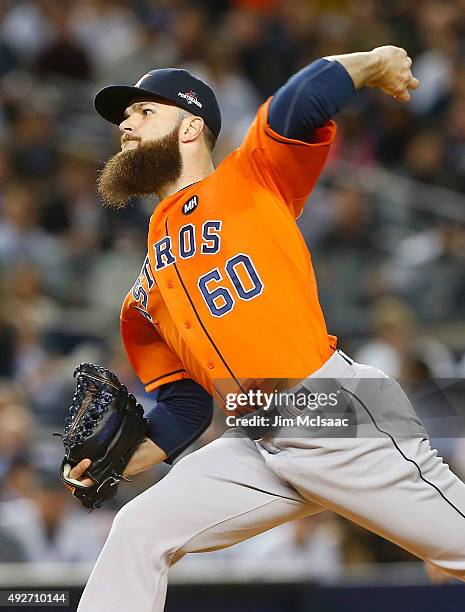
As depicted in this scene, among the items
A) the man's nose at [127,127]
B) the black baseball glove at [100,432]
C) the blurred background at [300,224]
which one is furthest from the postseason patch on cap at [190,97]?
the blurred background at [300,224]

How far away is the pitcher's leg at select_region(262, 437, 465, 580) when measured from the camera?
115 inches

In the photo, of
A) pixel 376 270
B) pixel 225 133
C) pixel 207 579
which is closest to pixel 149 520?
pixel 207 579

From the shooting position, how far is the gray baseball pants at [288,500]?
2.93m

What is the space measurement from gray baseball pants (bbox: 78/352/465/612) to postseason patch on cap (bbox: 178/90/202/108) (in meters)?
0.83

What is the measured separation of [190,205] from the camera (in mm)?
3146

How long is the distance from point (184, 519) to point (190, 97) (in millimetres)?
1179

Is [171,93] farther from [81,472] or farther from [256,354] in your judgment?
[81,472]

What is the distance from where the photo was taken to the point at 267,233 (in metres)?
3.04

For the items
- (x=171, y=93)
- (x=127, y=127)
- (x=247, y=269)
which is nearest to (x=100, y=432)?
(x=247, y=269)

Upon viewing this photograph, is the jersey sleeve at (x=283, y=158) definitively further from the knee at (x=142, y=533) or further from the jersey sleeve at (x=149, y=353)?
the knee at (x=142, y=533)

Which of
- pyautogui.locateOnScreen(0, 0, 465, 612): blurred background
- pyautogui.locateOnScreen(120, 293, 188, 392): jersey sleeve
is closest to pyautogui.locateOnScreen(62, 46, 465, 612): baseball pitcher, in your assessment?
pyautogui.locateOnScreen(120, 293, 188, 392): jersey sleeve

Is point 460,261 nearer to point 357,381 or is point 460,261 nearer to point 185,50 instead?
point 185,50

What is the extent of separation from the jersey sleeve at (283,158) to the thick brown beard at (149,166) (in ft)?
0.73

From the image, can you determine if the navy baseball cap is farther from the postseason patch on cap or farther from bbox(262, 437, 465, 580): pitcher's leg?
bbox(262, 437, 465, 580): pitcher's leg
